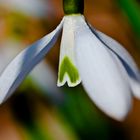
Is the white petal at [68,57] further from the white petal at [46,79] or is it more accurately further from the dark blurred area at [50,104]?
the white petal at [46,79]

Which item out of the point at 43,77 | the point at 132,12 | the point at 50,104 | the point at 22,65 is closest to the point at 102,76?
the point at 22,65

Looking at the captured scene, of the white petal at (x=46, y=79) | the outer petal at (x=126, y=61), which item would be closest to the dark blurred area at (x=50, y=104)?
the white petal at (x=46, y=79)

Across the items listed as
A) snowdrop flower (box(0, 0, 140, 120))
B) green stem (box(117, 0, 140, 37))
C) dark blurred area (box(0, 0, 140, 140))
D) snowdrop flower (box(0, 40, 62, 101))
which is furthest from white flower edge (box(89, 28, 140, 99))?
snowdrop flower (box(0, 40, 62, 101))

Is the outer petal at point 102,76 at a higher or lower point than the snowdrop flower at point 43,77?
lower

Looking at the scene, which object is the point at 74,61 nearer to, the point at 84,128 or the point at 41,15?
the point at 84,128

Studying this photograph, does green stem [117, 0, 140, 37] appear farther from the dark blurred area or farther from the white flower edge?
the white flower edge

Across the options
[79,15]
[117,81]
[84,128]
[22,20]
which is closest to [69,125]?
[84,128]
